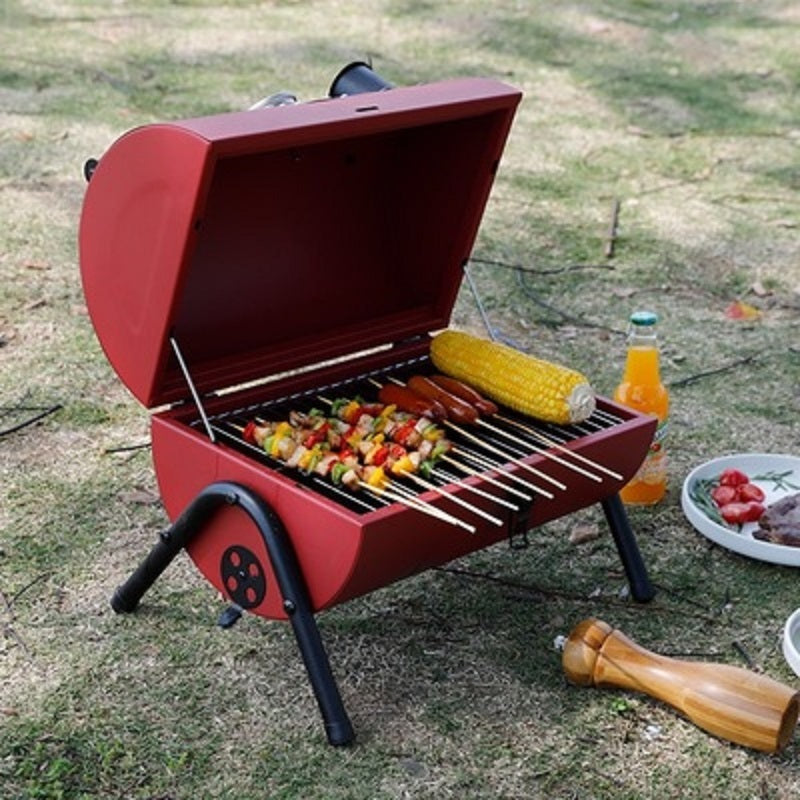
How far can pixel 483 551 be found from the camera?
3.94 meters

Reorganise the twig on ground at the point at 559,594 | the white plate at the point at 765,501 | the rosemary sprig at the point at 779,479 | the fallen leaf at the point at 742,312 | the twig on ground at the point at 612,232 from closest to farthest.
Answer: the twig on ground at the point at 559,594
the white plate at the point at 765,501
the rosemary sprig at the point at 779,479
the fallen leaf at the point at 742,312
the twig on ground at the point at 612,232

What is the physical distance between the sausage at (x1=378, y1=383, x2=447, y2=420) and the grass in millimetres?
539

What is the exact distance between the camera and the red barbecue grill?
2.93 m

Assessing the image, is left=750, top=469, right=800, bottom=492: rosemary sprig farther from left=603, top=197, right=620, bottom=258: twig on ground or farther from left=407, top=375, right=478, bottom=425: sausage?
left=603, top=197, right=620, bottom=258: twig on ground

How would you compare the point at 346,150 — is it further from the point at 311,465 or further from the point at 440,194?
the point at 311,465

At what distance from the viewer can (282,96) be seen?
343cm

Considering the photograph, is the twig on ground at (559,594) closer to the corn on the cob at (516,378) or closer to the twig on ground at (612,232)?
the corn on the cob at (516,378)

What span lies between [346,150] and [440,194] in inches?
11.0

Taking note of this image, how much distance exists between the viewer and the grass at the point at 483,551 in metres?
3.14

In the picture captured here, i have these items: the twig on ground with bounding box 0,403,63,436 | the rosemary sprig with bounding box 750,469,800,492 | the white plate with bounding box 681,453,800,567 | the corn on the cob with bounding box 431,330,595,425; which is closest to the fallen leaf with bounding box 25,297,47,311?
the twig on ground with bounding box 0,403,63,436

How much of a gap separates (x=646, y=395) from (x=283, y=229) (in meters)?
1.19

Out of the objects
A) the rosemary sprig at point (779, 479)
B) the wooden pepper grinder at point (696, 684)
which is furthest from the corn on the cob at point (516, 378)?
the rosemary sprig at point (779, 479)

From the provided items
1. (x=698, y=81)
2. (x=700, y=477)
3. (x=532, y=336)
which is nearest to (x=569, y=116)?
(x=698, y=81)

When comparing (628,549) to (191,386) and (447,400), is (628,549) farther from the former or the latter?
(191,386)
